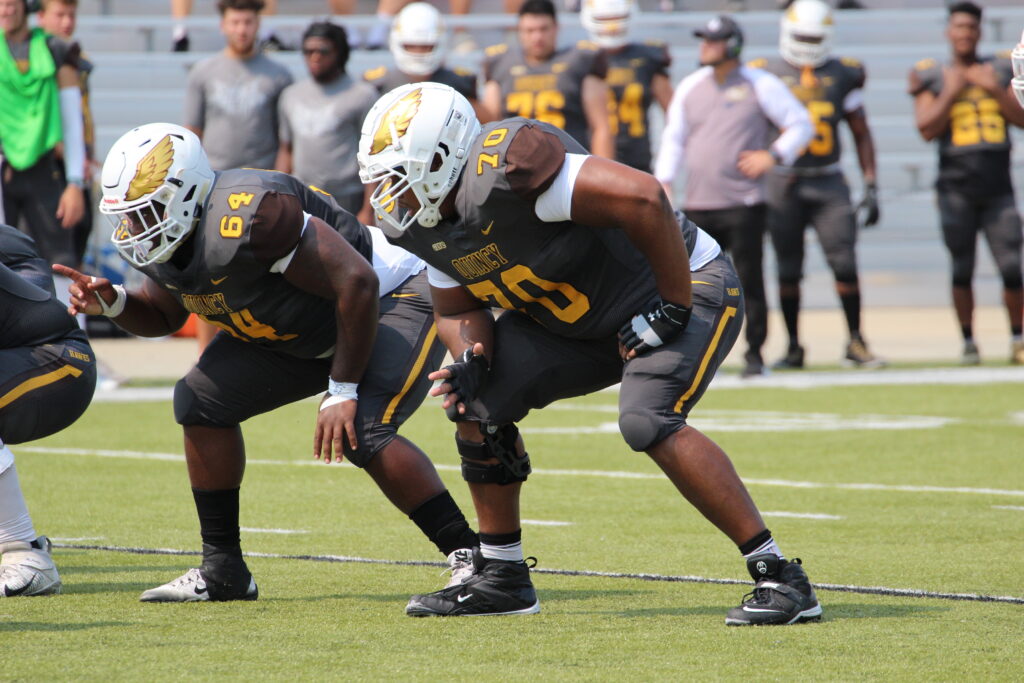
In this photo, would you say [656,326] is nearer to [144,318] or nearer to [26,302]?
[144,318]

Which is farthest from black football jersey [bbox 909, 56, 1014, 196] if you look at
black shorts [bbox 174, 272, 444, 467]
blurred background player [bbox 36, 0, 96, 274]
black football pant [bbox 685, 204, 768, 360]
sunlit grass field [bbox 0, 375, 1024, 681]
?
black shorts [bbox 174, 272, 444, 467]

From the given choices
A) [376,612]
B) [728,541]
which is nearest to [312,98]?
[728,541]

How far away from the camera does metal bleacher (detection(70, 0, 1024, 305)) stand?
17.1 metres

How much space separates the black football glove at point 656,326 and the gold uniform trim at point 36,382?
1713mm

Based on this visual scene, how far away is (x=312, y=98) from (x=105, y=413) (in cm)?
217

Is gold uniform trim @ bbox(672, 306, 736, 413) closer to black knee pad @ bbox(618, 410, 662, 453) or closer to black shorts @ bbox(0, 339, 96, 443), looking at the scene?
black knee pad @ bbox(618, 410, 662, 453)

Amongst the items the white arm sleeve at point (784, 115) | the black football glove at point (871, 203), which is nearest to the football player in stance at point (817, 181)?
the black football glove at point (871, 203)

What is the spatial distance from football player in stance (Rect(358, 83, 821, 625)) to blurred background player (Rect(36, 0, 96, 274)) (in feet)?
17.5

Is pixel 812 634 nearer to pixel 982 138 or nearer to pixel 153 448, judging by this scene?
pixel 153 448

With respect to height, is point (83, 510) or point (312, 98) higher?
point (312, 98)

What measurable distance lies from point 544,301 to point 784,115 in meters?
6.40

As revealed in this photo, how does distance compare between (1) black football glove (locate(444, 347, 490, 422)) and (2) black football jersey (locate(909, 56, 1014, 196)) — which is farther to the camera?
(2) black football jersey (locate(909, 56, 1014, 196))

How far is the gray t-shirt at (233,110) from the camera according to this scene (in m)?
9.73

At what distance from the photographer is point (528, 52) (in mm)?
10398
